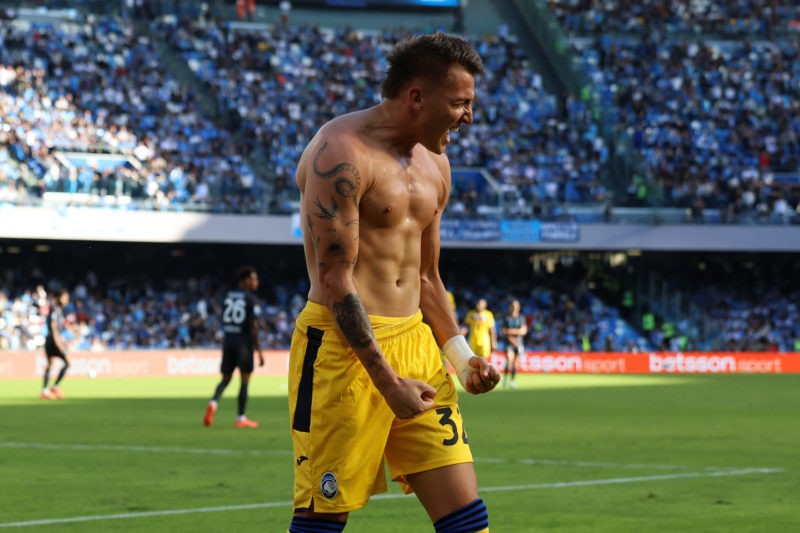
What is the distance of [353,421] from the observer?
18.7 ft

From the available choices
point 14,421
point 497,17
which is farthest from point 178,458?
point 497,17

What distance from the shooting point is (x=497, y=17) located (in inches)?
2388

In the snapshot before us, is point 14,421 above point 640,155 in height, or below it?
below

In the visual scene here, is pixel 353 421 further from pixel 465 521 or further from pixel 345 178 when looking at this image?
pixel 345 178

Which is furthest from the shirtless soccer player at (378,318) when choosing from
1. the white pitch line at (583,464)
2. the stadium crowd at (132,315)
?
the stadium crowd at (132,315)

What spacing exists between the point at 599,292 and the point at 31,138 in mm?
22258

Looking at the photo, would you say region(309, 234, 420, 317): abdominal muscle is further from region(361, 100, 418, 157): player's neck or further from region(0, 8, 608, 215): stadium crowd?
region(0, 8, 608, 215): stadium crowd

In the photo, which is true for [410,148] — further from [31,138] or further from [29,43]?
[29,43]

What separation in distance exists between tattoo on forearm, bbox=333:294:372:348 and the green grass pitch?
4717 millimetres

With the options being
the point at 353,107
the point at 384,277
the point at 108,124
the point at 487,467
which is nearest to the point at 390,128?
the point at 384,277

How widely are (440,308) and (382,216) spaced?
75 cm

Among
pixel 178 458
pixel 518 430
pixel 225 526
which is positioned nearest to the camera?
pixel 225 526

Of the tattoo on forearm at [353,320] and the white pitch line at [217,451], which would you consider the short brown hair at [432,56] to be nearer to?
the tattoo on forearm at [353,320]

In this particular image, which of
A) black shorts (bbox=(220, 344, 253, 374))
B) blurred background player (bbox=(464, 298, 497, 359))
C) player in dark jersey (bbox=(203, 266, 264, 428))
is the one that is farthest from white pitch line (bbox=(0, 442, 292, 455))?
blurred background player (bbox=(464, 298, 497, 359))
